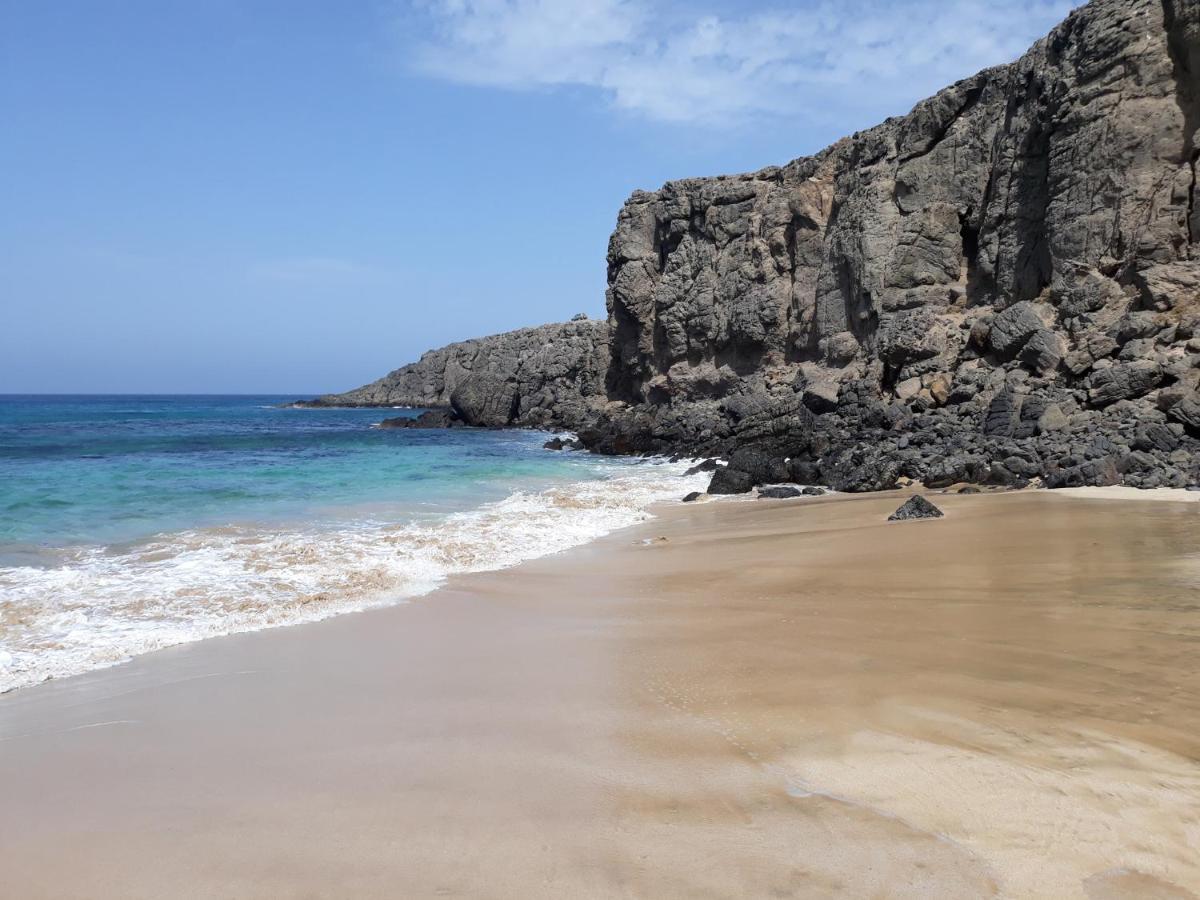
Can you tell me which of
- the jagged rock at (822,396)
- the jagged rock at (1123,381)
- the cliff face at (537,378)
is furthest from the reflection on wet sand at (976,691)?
the cliff face at (537,378)

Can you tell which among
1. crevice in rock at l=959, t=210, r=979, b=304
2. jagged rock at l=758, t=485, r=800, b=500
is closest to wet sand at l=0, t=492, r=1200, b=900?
jagged rock at l=758, t=485, r=800, b=500

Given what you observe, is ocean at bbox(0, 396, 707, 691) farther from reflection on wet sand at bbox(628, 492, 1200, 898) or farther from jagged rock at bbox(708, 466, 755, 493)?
reflection on wet sand at bbox(628, 492, 1200, 898)

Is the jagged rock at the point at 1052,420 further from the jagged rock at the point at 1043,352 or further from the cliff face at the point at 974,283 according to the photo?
the jagged rock at the point at 1043,352

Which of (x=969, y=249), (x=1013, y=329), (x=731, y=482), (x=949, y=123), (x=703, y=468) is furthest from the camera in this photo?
(x=949, y=123)

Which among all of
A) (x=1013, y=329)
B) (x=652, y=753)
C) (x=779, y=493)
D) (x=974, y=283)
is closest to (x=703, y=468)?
(x=779, y=493)

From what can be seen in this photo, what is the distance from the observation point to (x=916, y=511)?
37.1ft

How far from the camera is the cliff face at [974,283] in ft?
58.5

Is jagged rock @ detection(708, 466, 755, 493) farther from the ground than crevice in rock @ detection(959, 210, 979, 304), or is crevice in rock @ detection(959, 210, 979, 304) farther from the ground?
crevice in rock @ detection(959, 210, 979, 304)

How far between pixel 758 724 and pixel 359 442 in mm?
35794

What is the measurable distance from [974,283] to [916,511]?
19075mm

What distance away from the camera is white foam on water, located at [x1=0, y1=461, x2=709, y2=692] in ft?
20.6

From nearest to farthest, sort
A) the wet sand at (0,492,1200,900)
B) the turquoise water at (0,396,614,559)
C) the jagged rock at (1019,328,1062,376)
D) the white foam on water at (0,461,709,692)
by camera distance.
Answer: the wet sand at (0,492,1200,900), the white foam on water at (0,461,709,692), the turquoise water at (0,396,614,559), the jagged rock at (1019,328,1062,376)

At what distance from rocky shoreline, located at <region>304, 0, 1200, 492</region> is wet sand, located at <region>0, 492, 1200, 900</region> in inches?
392

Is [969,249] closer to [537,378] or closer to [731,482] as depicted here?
[731,482]
